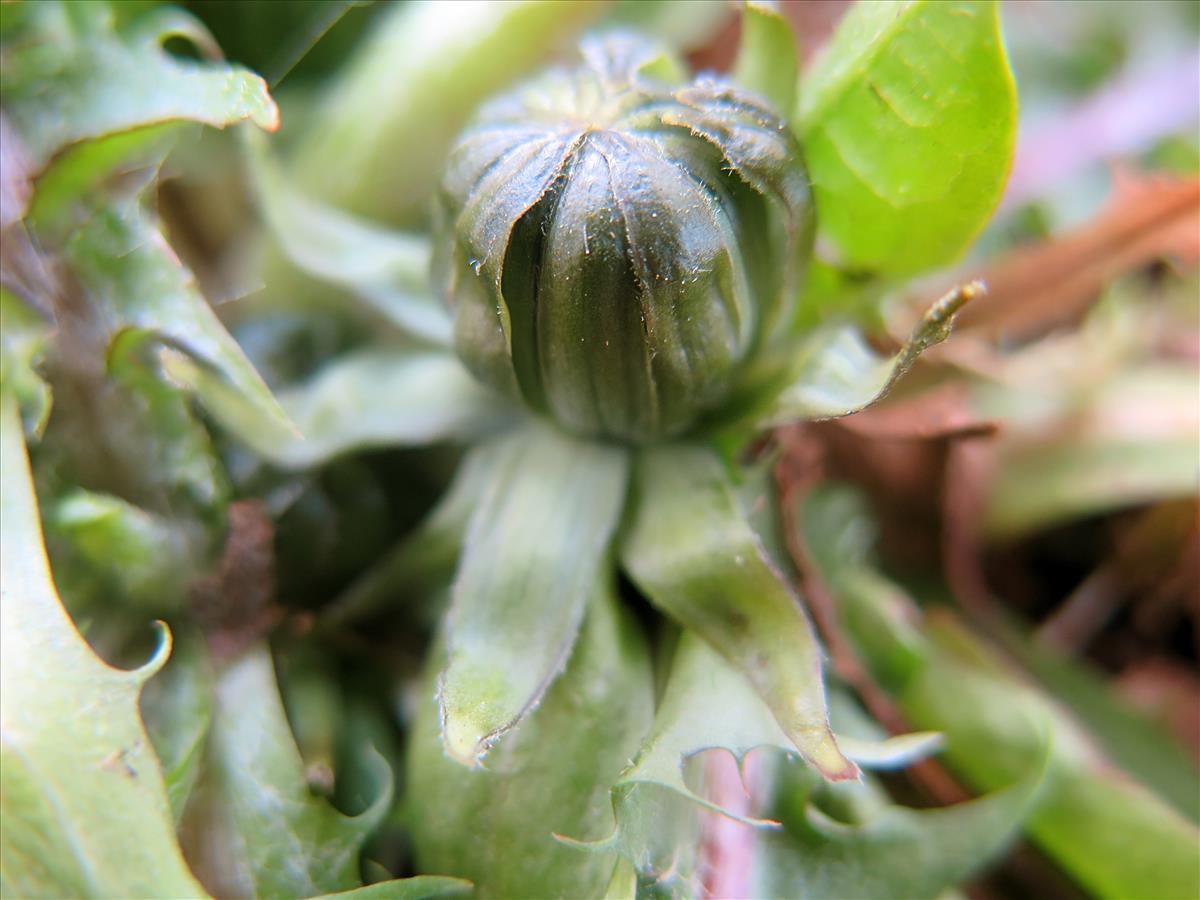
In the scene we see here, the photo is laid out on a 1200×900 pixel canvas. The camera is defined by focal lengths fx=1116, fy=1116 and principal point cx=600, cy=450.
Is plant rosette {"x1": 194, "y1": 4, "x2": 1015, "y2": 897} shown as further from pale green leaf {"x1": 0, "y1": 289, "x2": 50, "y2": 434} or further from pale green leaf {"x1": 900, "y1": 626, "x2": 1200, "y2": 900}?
pale green leaf {"x1": 900, "y1": 626, "x2": 1200, "y2": 900}

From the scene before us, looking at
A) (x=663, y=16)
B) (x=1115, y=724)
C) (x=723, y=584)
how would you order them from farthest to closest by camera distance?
(x=663, y=16)
(x=1115, y=724)
(x=723, y=584)

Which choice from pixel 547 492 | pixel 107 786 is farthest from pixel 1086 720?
A: pixel 107 786

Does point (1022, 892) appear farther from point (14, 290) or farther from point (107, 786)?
point (14, 290)

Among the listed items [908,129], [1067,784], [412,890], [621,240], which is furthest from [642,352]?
[1067,784]

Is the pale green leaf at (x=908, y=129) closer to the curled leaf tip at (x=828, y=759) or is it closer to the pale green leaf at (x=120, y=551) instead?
the curled leaf tip at (x=828, y=759)

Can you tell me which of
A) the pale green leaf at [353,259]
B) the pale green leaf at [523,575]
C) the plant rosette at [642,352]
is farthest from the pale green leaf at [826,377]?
the pale green leaf at [353,259]

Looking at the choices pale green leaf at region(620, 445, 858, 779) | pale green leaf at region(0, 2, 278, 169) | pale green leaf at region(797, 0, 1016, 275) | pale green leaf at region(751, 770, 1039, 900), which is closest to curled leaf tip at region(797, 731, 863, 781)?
pale green leaf at region(620, 445, 858, 779)

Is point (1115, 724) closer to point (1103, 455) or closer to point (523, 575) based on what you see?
point (1103, 455)

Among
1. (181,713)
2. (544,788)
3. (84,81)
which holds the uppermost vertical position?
(84,81)

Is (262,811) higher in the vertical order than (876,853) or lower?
lower
